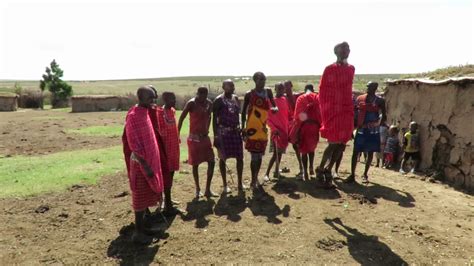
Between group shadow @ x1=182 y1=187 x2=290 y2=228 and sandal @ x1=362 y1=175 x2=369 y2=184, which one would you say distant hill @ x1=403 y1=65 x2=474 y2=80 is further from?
group shadow @ x1=182 y1=187 x2=290 y2=228

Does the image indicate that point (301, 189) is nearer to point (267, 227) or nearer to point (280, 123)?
point (280, 123)

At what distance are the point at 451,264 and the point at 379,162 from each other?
651cm

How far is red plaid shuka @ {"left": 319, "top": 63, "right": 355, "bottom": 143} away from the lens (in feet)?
18.4

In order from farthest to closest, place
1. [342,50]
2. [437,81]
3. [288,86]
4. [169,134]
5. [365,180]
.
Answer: [437,81]
[288,86]
[365,180]
[169,134]
[342,50]

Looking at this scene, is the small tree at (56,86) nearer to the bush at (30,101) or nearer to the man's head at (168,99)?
the bush at (30,101)

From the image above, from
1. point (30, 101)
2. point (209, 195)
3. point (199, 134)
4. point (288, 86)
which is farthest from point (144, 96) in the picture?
point (30, 101)

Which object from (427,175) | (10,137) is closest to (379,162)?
(427,175)

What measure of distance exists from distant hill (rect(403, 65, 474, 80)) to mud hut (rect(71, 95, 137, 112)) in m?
23.2

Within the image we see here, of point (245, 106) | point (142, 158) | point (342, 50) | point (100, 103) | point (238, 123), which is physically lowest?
point (100, 103)

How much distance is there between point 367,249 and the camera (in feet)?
14.4

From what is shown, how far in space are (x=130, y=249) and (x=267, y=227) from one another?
1.71 meters

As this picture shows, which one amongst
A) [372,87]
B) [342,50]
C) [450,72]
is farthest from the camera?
[450,72]

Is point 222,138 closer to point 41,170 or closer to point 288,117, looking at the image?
point 288,117

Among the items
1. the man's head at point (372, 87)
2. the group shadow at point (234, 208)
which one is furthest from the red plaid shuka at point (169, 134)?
the man's head at point (372, 87)
